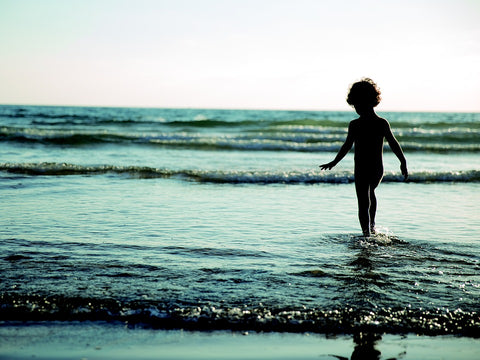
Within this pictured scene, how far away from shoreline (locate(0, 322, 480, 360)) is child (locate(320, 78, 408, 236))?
→ 2.74 meters

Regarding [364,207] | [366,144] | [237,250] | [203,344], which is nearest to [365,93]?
[366,144]

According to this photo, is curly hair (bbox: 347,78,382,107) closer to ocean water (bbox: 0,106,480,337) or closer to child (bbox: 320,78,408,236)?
child (bbox: 320,78,408,236)

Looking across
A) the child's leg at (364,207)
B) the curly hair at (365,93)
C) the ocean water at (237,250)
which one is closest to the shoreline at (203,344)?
the ocean water at (237,250)

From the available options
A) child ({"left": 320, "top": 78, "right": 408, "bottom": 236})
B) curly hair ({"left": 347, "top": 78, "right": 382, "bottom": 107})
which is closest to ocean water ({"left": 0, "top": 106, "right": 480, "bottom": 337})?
child ({"left": 320, "top": 78, "right": 408, "bottom": 236})

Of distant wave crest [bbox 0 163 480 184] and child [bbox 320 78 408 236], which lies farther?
distant wave crest [bbox 0 163 480 184]

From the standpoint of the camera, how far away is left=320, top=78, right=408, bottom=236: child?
5.60 metres

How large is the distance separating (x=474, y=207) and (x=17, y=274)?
663 cm

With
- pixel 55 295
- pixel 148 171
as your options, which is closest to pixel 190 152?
pixel 148 171

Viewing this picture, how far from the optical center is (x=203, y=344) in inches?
116

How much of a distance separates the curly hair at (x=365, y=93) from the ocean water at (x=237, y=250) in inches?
60.8

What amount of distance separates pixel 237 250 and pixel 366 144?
1.99 meters

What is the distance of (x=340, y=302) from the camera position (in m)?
3.49

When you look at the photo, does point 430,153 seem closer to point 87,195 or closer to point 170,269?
point 87,195

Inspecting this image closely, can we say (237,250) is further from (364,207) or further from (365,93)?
(365,93)
